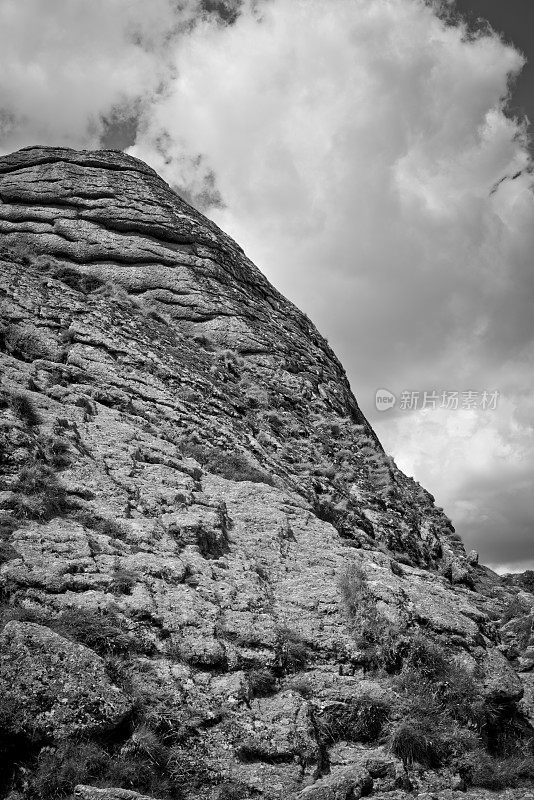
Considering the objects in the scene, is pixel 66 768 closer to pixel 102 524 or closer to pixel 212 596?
pixel 212 596

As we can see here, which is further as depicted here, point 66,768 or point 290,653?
point 290,653

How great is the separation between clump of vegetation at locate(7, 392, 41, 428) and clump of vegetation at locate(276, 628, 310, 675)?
10165 millimetres

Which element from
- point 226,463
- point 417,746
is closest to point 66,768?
point 417,746

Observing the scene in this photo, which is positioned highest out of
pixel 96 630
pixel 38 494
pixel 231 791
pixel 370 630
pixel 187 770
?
pixel 38 494

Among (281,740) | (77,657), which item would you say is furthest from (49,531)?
(281,740)

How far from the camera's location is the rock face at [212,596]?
1025cm

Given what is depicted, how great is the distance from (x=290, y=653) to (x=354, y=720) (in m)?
1.96

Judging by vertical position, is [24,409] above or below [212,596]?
above

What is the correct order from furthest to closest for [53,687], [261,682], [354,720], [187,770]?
[261,682], [354,720], [187,770], [53,687]

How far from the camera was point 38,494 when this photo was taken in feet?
49.0

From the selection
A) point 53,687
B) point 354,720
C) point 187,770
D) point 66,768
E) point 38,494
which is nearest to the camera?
point 66,768

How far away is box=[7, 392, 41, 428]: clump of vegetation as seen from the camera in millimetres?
17641

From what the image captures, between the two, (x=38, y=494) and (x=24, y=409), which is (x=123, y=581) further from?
(x=24, y=409)

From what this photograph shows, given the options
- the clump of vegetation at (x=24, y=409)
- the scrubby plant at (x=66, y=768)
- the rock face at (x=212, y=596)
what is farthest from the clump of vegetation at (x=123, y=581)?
the clump of vegetation at (x=24, y=409)
